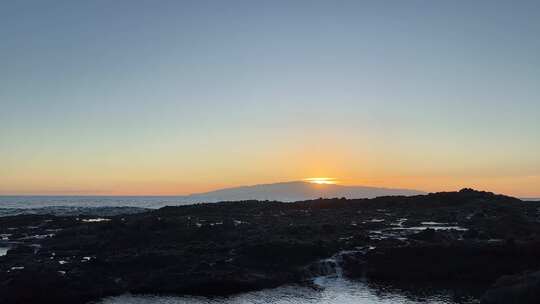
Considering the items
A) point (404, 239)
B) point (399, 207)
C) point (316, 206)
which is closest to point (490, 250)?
point (404, 239)

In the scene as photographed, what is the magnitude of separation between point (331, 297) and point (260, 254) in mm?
14126

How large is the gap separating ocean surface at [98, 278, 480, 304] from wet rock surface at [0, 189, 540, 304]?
237cm

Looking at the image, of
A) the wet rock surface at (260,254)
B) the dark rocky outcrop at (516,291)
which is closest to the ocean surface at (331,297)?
the wet rock surface at (260,254)

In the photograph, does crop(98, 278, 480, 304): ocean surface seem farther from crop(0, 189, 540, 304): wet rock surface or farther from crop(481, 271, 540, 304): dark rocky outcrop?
crop(481, 271, 540, 304): dark rocky outcrop

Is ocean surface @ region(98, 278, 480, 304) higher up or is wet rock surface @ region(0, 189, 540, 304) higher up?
wet rock surface @ region(0, 189, 540, 304)

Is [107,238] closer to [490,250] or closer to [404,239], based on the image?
[404,239]

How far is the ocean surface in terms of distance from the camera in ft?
138

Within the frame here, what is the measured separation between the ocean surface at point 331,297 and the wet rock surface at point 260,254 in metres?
2.37

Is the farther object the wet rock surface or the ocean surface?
the wet rock surface

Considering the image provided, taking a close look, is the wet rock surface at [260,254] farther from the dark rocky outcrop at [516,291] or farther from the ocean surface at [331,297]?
the ocean surface at [331,297]

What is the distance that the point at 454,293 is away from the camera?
43969 millimetres

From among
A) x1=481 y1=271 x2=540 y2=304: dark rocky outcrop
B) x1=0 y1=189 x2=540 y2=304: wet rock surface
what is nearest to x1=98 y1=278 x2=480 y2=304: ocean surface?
x1=0 y1=189 x2=540 y2=304: wet rock surface

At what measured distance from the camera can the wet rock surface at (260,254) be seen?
47.8 m

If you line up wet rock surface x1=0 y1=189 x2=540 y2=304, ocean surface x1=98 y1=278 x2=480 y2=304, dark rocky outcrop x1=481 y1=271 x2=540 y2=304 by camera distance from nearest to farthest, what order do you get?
dark rocky outcrop x1=481 y1=271 x2=540 y2=304, ocean surface x1=98 y1=278 x2=480 y2=304, wet rock surface x1=0 y1=189 x2=540 y2=304
